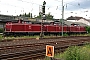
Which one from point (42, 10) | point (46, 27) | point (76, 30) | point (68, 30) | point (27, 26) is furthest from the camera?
point (76, 30)

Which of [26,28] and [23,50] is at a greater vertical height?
[26,28]

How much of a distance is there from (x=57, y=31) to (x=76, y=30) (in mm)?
7756

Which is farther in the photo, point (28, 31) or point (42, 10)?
point (28, 31)

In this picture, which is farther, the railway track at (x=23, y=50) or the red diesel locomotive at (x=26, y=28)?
the red diesel locomotive at (x=26, y=28)

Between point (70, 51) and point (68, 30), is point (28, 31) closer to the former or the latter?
point (68, 30)

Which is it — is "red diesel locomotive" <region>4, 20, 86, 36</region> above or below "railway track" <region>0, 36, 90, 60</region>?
above

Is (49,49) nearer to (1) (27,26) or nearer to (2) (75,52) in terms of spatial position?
(2) (75,52)

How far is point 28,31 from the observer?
110 feet

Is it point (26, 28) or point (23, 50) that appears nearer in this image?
point (23, 50)

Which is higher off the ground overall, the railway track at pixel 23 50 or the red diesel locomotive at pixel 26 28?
the red diesel locomotive at pixel 26 28

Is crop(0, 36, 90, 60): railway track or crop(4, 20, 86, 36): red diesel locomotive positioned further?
crop(4, 20, 86, 36): red diesel locomotive

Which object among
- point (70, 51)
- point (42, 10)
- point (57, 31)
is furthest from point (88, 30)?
point (70, 51)

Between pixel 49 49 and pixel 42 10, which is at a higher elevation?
pixel 42 10

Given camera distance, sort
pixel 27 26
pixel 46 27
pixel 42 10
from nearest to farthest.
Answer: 1. pixel 42 10
2. pixel 27 26
3. pixel 46 27
